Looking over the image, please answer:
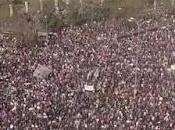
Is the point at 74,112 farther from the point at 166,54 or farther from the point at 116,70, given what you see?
the point at 166,54

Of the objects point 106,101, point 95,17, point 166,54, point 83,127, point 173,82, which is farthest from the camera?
point 95,17

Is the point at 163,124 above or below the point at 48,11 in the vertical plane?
below

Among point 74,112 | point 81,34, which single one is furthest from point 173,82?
point 81,34

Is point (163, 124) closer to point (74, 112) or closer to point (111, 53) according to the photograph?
point (74, 112)

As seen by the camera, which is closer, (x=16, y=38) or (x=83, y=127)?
(x=83, y=127)

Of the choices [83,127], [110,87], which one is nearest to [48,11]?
[110,87]

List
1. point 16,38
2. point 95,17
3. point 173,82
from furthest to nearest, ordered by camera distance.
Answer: point 95,17 → point 16,38 → point 173,82
